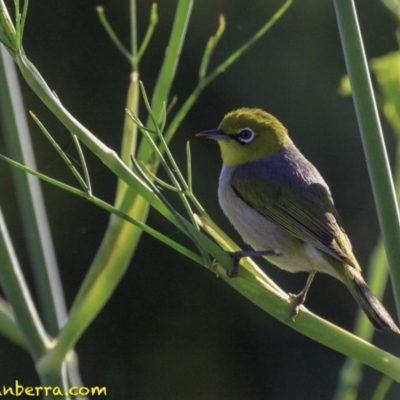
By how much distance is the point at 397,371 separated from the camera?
1304 millimetres

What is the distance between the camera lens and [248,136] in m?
2.63

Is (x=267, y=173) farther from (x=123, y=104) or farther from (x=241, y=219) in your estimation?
(x=123, y=104)

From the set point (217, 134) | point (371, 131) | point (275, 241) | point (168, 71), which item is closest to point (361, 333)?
point (371, 131)

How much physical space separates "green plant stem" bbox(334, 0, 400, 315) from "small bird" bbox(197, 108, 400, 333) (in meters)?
0.78

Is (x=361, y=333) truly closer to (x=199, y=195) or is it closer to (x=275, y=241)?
(x=275, y=241)

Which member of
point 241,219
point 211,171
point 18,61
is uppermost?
point 18,61

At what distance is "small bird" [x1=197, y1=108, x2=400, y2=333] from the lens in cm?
221

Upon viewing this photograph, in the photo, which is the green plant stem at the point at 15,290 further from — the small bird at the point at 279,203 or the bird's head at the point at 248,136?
the bird's head at the point at 248,136

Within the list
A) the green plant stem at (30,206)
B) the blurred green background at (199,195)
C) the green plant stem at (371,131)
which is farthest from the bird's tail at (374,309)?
the blurred green background at (199,195)

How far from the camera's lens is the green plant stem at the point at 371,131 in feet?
3.82

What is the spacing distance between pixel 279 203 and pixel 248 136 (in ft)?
1.08

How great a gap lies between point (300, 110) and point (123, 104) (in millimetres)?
1236

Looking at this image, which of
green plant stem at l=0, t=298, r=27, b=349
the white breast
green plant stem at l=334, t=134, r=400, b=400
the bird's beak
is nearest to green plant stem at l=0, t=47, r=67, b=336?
green plant stem at l=0, t=298, r=27, b=349

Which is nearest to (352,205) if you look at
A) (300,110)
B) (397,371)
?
(300,110)
